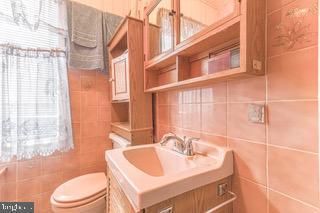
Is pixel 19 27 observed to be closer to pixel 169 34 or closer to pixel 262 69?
pixel 169 34

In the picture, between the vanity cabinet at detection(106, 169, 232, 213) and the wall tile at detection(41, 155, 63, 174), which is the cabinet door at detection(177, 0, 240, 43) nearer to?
the vanity cabinet at detection(106, 169, 232, 213)

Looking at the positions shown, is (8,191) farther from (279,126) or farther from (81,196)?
(279,126)

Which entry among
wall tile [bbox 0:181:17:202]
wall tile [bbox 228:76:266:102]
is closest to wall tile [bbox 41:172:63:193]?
wall tile [bbox 0:181:17:202]

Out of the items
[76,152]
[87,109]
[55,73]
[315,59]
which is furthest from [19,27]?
[315,59]

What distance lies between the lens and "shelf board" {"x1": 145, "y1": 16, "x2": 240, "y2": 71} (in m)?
0.62

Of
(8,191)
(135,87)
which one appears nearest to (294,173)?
(135,87)

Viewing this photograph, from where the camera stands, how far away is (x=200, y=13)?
2.64 ft

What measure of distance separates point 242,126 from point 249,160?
0.14 m

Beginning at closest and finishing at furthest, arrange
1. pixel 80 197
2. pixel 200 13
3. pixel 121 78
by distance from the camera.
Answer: pixel 200 13 → pixel 80 197 → pixel 121 78

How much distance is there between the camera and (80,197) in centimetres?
115

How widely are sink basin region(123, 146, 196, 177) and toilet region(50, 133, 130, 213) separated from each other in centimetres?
27

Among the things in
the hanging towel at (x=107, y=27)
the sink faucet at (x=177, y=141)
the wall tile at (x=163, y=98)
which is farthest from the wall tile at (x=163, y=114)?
the hanging towel at (x=107, y=27)

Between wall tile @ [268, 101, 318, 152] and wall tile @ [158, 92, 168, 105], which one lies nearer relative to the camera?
wall tile @ [268, 101, 318, 152]

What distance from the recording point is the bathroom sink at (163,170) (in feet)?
1.74
